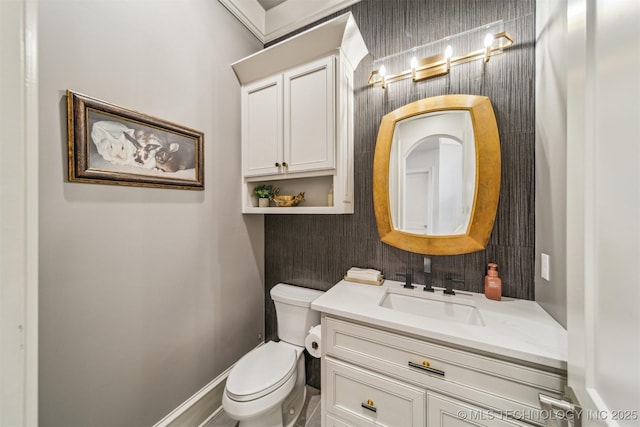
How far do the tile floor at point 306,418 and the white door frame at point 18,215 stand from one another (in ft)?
4.27

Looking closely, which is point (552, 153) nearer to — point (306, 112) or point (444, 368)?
point (444, 368)

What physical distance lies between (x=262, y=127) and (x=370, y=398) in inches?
69.7

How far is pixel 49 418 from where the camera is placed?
2.96 ft

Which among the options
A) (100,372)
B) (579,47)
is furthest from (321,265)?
(579,47)

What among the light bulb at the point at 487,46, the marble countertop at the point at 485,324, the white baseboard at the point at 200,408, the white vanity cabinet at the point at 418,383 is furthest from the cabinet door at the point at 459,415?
the light bulb at the point at 487,46

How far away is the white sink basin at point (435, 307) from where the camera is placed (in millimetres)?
1168

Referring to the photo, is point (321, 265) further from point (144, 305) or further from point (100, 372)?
point (100, 372)

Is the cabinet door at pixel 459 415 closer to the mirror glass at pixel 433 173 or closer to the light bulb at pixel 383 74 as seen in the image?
the mirror glass at pixel 433 173

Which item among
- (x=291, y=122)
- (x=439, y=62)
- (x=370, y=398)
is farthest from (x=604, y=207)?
(x=291, y=122)

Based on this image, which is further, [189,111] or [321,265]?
[321,265]

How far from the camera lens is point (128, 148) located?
113cm

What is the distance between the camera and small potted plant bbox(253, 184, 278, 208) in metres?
1.78

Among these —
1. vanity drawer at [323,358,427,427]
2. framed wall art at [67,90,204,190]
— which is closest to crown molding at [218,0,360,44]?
framed wall art at [67,90,204,190]

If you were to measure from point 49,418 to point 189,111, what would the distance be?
5.15 ft
